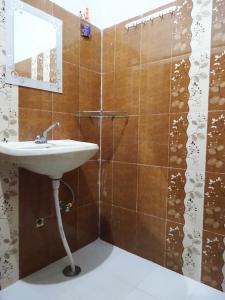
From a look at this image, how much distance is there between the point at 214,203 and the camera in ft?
4.49

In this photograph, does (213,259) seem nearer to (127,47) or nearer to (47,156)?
(47,156)

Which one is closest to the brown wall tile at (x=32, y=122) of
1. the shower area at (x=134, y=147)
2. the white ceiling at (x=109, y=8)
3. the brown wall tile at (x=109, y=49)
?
the shower area at (x=134, y=147)

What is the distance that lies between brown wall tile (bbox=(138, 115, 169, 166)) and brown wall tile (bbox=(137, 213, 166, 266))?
1.38 feet

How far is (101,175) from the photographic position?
6.41 ft

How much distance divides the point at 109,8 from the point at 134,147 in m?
1.13

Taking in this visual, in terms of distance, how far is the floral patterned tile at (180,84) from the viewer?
1.43m

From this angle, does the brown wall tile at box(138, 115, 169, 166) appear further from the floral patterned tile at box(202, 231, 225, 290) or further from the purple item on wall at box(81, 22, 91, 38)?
the purple item on wall at box(81, 22, 91, 38)

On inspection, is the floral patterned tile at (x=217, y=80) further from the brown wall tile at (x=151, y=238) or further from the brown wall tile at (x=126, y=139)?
the brown wall tile at (x=151, y=238)

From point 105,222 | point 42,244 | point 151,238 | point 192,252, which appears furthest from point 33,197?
point 192,252

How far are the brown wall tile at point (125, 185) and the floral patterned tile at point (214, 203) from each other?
524 mm

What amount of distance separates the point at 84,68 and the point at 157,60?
0.56 metres

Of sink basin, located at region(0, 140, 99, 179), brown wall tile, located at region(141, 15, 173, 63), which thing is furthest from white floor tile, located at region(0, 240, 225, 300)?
brown wall tile, located at region(141, 15, 173, 63)

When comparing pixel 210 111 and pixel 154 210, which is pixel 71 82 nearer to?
pixel 210 111

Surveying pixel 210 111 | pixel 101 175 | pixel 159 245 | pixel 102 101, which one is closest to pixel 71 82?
pixel 102 101
